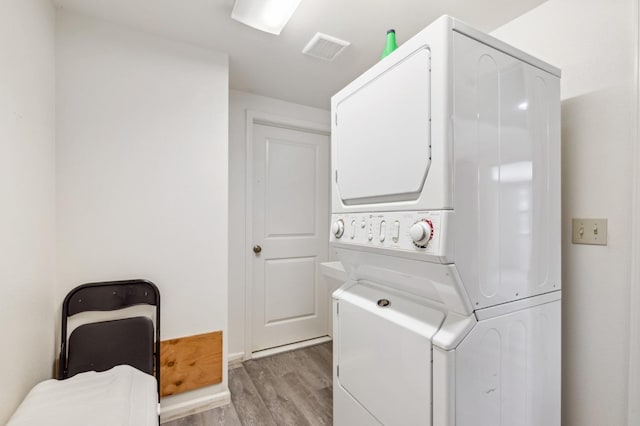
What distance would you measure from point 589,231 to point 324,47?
5.58ft

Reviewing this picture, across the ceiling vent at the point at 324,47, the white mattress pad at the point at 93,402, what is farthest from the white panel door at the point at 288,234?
the white mattress pad at the point at 93,402

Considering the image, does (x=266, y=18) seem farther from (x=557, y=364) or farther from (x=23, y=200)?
(x=557, y=364)

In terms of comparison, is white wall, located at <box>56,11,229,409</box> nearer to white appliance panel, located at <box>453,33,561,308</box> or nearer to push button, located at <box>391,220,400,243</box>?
push button, located at <box>391,220,400,243</box>

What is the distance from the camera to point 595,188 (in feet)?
4.14

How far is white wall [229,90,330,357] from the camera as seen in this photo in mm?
2443

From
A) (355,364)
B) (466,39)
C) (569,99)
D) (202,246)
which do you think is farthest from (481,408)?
(202,246)

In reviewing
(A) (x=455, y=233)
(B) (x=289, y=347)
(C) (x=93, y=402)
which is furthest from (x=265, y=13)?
(B) (x=289, y=347)

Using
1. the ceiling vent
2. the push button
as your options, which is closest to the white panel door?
the ceiling vent

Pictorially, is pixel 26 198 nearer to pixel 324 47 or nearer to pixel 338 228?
pixel 338 228

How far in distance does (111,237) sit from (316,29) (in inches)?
65.3

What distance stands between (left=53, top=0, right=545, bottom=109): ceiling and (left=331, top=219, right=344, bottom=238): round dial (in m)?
1.10

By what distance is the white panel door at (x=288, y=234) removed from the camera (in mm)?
2604

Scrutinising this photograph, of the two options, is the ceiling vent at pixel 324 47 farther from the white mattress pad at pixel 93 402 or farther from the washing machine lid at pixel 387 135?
the white mattress pad at pixel 93 402

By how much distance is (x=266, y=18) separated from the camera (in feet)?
4.92
